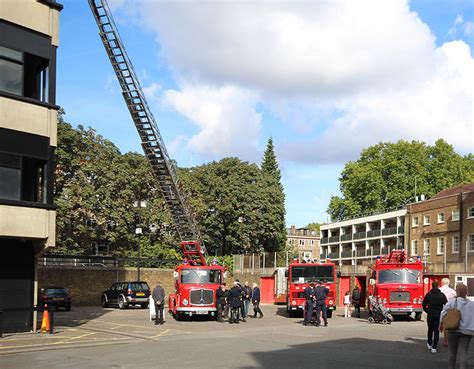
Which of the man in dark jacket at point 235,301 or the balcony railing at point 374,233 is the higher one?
the balcony railing at point 374,233

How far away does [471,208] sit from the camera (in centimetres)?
6019

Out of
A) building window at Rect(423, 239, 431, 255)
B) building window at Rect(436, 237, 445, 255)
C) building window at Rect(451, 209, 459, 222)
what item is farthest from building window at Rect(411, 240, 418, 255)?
building window at Rect(451, 209, 459, 222)

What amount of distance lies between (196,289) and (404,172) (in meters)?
54.3

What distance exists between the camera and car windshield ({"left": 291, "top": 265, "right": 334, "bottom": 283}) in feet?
109

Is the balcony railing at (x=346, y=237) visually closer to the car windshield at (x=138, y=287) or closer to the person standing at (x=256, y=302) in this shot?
the car windshield at (x=138, y=287)

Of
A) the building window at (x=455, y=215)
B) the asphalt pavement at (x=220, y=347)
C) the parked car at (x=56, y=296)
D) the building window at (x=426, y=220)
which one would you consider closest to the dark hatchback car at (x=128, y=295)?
the parked car at (x=56, y=296)

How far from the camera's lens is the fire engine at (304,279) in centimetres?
3281

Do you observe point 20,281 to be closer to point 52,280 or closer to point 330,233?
point 52,280

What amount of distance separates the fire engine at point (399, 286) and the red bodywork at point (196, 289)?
731 cm

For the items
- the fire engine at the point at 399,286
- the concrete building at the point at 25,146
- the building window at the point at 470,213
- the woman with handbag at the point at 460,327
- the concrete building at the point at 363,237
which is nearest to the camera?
the woman with handbag at the point at 460,327

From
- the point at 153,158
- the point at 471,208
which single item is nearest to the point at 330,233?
the point at 471,208

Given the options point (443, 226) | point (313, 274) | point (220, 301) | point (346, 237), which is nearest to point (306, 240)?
point (346, 237)

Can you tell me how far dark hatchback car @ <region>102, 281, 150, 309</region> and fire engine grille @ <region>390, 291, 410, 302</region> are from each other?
54.6 ft

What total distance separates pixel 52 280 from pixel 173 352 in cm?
2964
